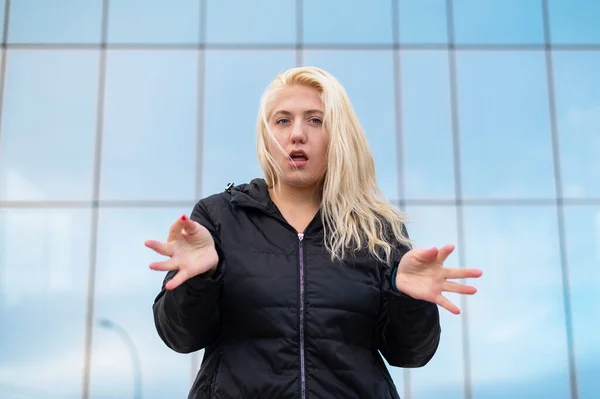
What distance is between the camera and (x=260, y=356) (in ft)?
5.58

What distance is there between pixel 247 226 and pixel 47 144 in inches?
244

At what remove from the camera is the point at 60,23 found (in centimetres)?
777

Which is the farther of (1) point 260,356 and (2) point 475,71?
(2) point 475,71

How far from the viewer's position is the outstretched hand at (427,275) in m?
1.72

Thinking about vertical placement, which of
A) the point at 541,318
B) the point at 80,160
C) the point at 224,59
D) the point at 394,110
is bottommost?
the point at 541,318

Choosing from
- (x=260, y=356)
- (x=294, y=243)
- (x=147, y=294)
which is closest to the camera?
(x=260, y=356)

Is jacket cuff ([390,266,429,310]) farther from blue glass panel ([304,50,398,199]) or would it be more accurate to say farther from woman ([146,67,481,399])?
blue glass panel ([304,50,398,199])

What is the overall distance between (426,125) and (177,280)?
6223 mm

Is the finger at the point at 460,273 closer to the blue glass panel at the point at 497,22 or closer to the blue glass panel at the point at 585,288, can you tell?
the blue glass panel at the point at 585,288

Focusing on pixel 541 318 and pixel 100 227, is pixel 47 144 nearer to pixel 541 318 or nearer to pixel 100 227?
pixel 100 227

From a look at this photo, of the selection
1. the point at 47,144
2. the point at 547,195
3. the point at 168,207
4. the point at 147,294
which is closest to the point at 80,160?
the point at 47,144

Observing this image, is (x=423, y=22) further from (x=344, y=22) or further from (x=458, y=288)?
(x=458, y=288)

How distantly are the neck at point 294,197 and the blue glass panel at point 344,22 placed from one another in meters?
5.93

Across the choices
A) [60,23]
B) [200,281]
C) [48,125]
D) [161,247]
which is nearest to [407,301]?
[200,281]
